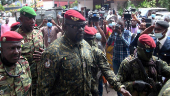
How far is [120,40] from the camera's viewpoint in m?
4.96

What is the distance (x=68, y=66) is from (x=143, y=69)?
1.19 meters

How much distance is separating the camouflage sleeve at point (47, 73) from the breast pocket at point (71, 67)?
105 millimetres

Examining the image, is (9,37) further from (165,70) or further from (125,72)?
(165,70)

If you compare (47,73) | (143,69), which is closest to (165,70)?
(143,69)

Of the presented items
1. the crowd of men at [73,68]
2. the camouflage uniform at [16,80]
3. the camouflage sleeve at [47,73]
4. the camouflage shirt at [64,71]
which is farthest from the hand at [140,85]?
the camouflage uniform at [16,80]

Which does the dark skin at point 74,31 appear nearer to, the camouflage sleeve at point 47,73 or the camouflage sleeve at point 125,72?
the camouflage sleeve at point 47,73

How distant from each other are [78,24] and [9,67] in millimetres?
1090

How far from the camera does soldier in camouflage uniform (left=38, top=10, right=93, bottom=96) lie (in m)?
2.16

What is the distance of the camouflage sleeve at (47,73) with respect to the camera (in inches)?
84.5

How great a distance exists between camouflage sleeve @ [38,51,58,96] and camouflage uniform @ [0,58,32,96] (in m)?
0.40

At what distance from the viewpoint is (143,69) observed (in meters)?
2.67

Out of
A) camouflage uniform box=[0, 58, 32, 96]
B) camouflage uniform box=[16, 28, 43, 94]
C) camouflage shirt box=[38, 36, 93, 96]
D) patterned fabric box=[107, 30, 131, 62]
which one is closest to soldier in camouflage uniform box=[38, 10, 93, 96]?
camouflage shirt box=[38, 36, 93, 96]

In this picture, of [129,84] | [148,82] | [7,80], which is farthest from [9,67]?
[148,82]

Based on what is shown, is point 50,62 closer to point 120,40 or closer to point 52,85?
point 52,85
